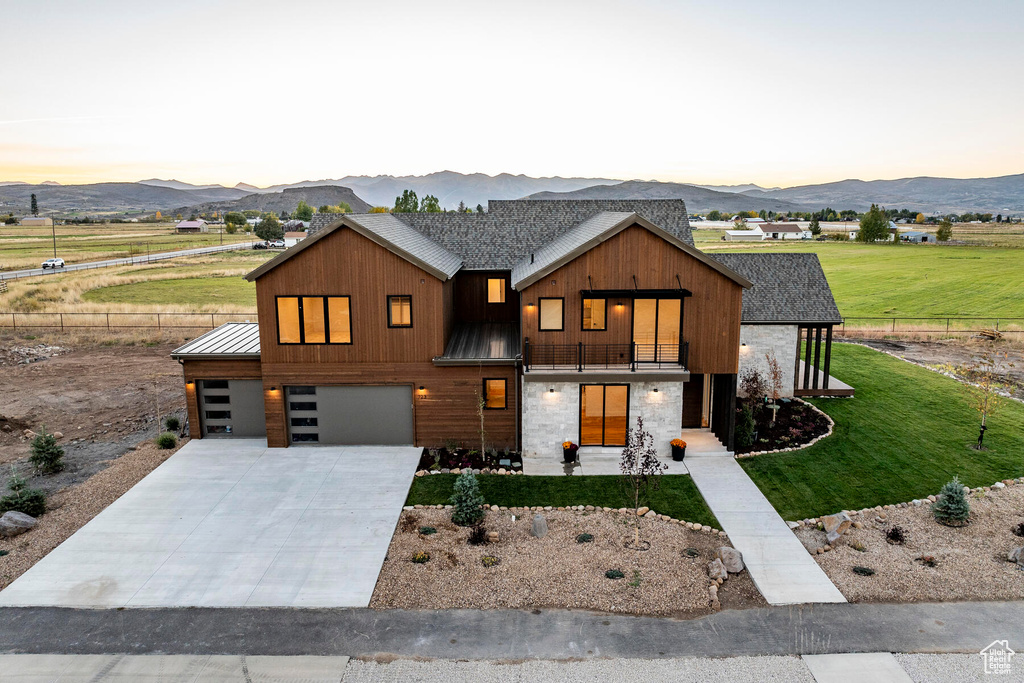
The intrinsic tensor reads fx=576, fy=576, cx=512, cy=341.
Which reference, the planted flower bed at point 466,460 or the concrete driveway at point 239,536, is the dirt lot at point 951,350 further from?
the concrete driveway at point 239,536

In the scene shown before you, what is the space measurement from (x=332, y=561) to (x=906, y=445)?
17.4m

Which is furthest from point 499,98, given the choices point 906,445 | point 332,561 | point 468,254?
point 332,561

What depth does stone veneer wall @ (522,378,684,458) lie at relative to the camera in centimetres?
1734

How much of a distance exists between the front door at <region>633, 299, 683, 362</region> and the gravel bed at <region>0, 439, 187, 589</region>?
15047mm

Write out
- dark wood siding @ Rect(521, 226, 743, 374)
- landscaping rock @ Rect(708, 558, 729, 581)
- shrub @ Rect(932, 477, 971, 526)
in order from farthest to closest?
dark wood siding @ Rect(521, 226, 743, 374) → shrub @ Rect(932, 477, 971, 526) → landscaping rock @ Rect(708, 558, 729, 581)

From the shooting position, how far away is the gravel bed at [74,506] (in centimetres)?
1240

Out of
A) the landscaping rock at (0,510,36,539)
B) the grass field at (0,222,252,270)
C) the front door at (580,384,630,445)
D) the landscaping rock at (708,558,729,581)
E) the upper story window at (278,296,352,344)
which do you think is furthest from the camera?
the grass field at (0,222,252,270)

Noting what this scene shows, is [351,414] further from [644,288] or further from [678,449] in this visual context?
[678,449]

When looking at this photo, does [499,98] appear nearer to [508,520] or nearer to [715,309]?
[715,309]

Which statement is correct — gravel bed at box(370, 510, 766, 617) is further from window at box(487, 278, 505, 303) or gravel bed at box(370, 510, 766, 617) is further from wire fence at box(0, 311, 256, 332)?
wire fence at box(0, 311, 256, 332)

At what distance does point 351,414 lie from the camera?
18484 millimetres

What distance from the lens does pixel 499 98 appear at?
59.7m

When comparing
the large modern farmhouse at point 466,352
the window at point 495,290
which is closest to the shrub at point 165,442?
the large modern farmhouse at point 466,352

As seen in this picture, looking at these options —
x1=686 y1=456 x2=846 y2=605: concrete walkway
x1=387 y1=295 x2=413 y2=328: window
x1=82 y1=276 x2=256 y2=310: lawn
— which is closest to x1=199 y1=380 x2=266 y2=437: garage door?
x1=387 y1=295 x2=413 y2=328: window
